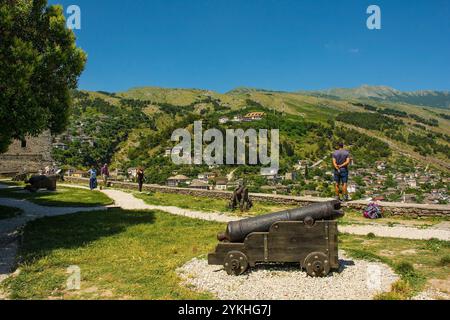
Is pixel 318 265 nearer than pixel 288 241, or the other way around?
pixel 318 265

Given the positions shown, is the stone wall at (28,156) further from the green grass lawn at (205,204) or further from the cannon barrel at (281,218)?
the cannon barrel at (281,218)

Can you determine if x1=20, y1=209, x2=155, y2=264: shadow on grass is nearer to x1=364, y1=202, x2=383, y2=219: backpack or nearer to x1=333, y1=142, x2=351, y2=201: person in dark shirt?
x1=333, y1=142, x2=351, y2=201: person in dark shirt

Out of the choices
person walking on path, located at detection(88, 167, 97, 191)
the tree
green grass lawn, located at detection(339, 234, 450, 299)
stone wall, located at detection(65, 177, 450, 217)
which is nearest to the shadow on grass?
the tree

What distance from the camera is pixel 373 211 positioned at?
57.8ft

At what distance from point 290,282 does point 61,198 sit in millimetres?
19969

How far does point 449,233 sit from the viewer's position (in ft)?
43.8

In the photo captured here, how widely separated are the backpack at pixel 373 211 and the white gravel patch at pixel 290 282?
29.2 feet

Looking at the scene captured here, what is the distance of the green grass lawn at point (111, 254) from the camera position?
7.57m

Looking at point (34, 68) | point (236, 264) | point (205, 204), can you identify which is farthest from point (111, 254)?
point (205, 204)

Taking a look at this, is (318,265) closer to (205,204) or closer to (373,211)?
(373,211)

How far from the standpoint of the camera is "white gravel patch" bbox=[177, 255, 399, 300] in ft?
23.3

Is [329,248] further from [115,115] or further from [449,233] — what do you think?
[115,115]

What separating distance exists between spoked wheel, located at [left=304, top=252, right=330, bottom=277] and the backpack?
10.4m

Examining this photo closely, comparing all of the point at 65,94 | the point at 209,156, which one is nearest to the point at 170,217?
the point at 65,94
